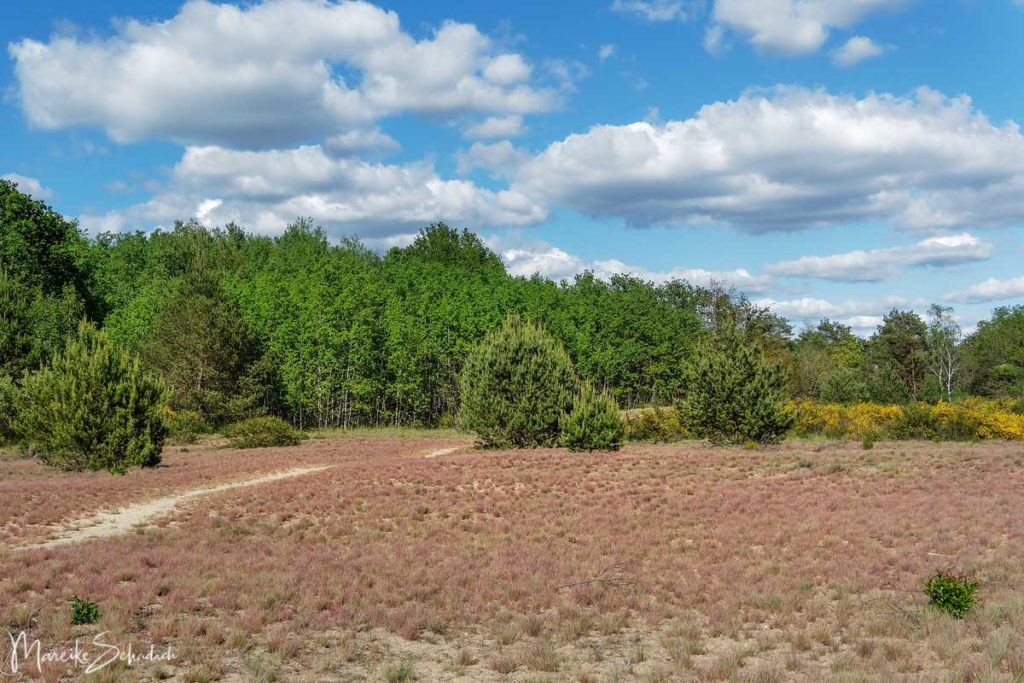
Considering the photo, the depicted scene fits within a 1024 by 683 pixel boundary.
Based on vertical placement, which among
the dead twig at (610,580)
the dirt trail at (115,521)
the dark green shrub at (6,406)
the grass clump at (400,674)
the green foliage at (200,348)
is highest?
the green foliage at (200,348)

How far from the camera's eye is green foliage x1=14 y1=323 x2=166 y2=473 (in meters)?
28.4

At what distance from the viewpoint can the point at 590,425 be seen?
3344 cm

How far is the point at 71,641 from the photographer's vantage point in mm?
9695

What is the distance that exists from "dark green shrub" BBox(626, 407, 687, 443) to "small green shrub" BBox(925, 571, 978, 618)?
3520 cm

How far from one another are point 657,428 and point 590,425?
16303mm

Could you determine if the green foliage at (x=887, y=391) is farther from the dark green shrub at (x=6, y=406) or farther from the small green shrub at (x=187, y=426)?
the dark green shrub at (x=6, y=406)

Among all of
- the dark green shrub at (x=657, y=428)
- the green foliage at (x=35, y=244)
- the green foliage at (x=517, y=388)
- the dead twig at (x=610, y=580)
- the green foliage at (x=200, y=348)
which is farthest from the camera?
the green foliage at (x=35, y=244)

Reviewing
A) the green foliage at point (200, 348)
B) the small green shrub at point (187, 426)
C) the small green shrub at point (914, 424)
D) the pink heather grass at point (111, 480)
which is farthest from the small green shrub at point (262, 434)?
the small green shrub at point (914, 424)

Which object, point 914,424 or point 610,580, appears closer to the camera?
point 610,580

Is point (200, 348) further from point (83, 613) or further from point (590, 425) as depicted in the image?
point (83, 613)

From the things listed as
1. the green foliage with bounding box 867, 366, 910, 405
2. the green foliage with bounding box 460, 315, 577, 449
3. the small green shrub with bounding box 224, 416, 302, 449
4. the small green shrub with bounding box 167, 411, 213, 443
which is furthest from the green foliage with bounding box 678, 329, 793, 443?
the small green shrub with bounding box 167, 411, 213, 443

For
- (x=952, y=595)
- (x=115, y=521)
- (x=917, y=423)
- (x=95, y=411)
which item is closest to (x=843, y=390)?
Answer: (x=917, y=423)

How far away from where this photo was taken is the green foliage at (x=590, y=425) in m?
33.3

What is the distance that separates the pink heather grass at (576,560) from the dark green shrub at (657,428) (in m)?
20.8
